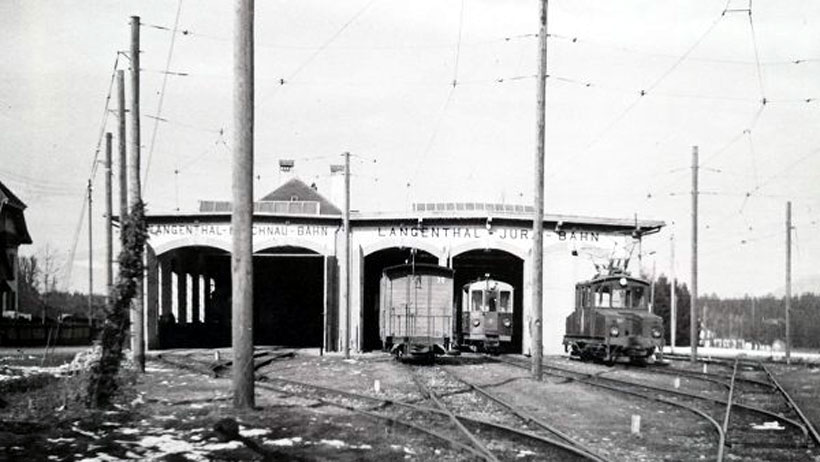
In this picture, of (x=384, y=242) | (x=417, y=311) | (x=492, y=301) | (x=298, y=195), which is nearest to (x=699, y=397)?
(x=417, y=311)

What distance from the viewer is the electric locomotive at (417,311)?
1059 inches

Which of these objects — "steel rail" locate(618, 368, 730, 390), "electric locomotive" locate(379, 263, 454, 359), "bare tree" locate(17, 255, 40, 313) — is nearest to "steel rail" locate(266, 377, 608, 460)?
"electric locomotive" locate(379, 263, 454, 359)

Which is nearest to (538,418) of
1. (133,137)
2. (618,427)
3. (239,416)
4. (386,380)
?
(618,427)

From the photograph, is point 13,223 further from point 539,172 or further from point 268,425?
point 268,425

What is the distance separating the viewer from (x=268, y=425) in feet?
37.1

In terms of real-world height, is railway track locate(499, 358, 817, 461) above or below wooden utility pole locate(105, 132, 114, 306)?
below

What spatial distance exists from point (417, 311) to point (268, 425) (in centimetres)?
1593

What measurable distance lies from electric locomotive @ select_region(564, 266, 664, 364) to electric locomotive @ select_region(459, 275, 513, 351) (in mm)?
5264

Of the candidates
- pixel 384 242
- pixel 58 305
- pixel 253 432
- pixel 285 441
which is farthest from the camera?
pixel 58 305

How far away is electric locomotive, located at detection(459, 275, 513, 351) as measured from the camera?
33.1m

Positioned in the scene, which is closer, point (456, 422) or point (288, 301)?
point (456, 422)

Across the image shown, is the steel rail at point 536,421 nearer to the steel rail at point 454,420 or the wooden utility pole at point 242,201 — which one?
the steel rail at point 454,420

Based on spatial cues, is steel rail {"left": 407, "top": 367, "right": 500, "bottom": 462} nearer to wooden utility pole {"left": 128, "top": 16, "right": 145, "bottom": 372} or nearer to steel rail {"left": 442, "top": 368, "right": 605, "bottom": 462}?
steel rail {"left": 442, "top": 368, "right": 605, "bottom": 462}

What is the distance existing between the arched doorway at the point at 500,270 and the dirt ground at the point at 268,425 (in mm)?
22883
